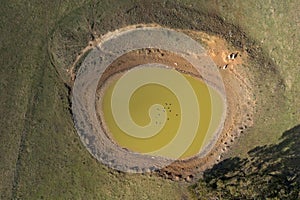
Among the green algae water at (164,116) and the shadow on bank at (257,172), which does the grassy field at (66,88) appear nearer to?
the shadow on bank at (257,172)

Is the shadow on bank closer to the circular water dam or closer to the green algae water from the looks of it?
the circular water dam

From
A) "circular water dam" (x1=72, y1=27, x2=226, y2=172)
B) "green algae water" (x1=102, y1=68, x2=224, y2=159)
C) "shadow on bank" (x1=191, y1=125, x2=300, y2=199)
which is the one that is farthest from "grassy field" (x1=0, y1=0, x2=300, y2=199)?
"green algae water" (x1=102, y1=68, x2=224, y2=159)

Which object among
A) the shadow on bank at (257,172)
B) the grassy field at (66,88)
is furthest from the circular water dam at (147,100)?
the shadow on bank at (257,172)

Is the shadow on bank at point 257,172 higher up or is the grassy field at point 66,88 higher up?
the grassy field at point 66,88

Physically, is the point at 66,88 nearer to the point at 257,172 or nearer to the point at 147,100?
the point at 147,100

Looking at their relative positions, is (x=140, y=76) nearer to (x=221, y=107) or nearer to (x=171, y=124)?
(x=171, y=124)

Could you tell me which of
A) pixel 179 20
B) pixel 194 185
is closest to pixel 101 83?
pixel 179 20
